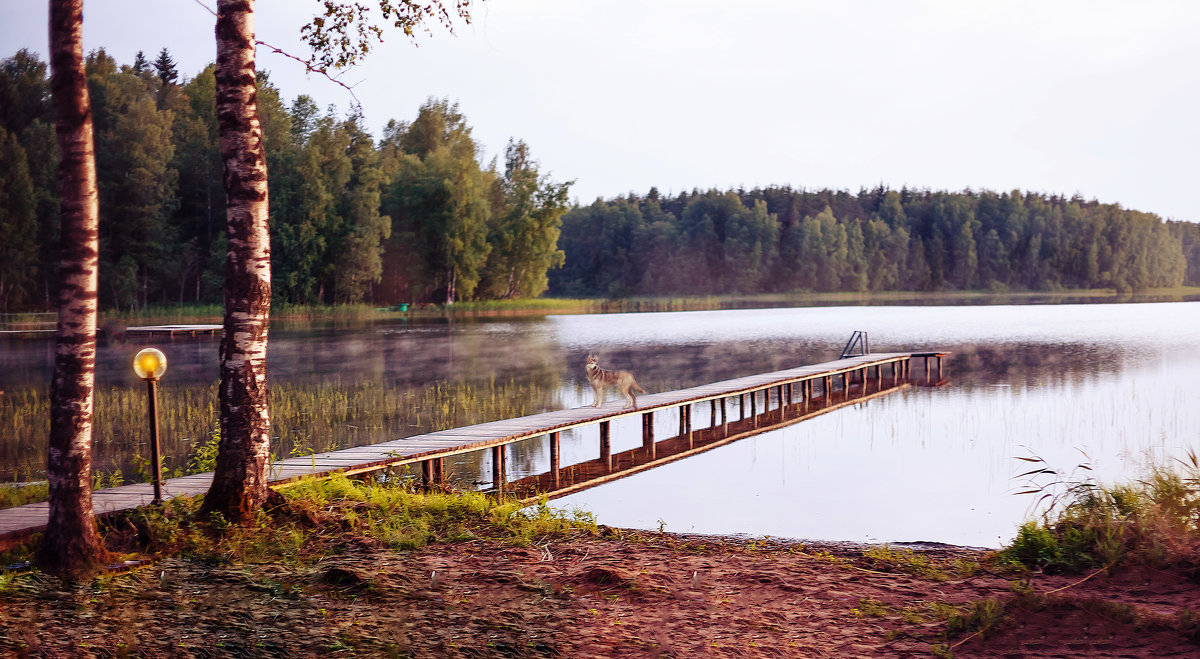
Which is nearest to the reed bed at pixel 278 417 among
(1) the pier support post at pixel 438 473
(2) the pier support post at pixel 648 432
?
(1) the pier support post at pixel 438 473

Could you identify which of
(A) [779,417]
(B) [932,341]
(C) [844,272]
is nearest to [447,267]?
(B) [932,341]

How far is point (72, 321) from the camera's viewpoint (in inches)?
221

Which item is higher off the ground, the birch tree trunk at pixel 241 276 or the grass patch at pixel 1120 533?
the birch tree trunk at pixel 241 276

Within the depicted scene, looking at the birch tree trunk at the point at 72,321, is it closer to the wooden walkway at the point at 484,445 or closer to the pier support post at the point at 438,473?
the wooden walkway at the point at 484,445

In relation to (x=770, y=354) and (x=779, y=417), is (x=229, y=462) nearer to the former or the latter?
(x=779, y=417)

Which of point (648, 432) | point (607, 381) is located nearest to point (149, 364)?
point (607, 381)

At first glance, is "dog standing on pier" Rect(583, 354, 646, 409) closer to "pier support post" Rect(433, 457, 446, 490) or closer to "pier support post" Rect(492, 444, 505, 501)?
"pier support post" Rect(492, 444, 505, 501)

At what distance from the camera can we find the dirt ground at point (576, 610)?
4398 mm

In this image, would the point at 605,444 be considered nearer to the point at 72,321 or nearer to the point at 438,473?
the point at 438,473

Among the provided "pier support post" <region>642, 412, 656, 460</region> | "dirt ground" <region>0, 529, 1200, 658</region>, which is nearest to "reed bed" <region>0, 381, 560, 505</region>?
"pier support post" <region>642, 412, 656, 460</region>

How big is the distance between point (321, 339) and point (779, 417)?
2371cm

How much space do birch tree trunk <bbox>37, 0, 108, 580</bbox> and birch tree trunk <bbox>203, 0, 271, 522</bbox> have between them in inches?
41.0

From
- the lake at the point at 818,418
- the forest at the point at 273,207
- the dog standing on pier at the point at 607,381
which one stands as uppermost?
the forest at the point at 273,207

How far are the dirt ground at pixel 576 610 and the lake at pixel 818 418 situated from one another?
11.5ft
